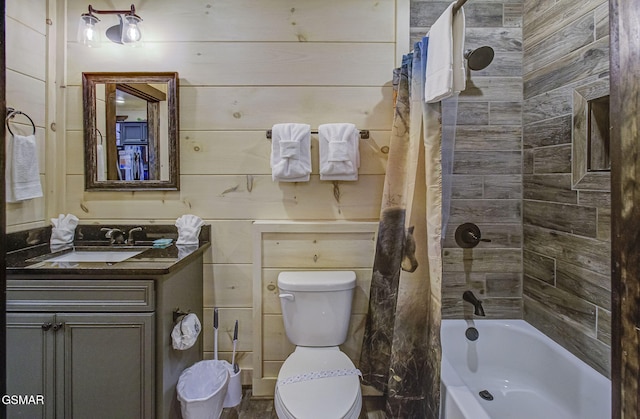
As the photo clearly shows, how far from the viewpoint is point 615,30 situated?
19.3 inches

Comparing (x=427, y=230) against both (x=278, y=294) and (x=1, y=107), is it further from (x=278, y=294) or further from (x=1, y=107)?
(x=1, y=107)

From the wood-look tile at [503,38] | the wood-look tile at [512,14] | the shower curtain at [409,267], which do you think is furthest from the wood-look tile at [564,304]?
the wood-look tile at [512,14]

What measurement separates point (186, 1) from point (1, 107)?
1.79 metres

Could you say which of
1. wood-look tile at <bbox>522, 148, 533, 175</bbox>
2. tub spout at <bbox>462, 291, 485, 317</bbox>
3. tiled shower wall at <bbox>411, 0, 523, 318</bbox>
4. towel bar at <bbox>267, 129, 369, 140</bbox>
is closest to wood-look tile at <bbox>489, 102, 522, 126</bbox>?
tiled shower wall at <bbox>411, 0, 523, 318</bbox>

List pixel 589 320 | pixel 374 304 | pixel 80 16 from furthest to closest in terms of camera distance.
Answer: pixel 80 16
pixel 374 304
pixel 589 320

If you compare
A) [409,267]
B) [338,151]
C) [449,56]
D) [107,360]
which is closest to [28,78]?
[107,360]

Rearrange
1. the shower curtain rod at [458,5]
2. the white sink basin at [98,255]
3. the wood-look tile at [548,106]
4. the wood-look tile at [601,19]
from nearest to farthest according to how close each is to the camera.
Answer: the shower curtain rod at [458,5]
the wood-look tile at [601,19]
the wood-look tile at [548,106]
the white sink basin at [98,255]

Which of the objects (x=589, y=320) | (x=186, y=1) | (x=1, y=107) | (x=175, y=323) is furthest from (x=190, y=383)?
(x=186, y=1)

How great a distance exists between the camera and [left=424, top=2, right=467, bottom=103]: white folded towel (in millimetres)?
1326

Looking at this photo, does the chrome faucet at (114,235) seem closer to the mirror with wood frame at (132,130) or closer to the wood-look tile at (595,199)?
the mirror with wood frame at (132,130)

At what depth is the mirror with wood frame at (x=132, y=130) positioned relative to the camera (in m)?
1.94

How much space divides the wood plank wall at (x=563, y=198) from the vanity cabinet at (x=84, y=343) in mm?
1888

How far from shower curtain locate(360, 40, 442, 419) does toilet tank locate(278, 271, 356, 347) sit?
0.19 meters

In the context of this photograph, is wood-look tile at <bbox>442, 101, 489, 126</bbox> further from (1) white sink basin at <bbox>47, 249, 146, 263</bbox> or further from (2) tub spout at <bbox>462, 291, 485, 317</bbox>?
(1) white sink basin at <bbox>47, 249, 146, 263</bbox>
